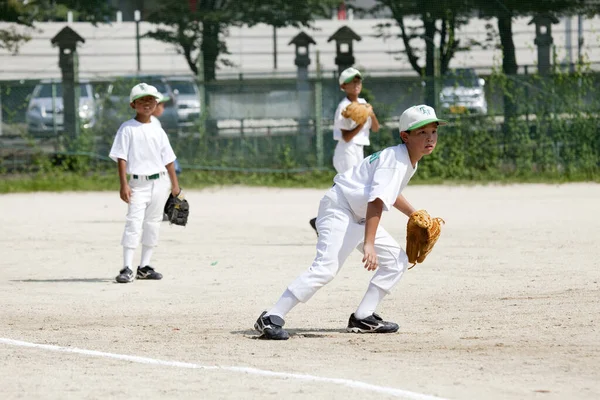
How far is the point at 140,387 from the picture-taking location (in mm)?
6199

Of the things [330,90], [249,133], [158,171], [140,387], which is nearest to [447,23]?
[330,90]

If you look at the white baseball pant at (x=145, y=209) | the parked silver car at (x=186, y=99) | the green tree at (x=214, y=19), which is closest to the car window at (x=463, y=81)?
the green tree at (x=214, y=19)

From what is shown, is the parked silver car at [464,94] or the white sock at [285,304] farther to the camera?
the parked silver car at [464,94]

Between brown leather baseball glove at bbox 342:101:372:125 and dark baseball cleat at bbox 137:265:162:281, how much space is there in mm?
3400

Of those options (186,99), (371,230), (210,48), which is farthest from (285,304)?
(210,48)

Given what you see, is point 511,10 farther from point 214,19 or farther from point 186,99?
point 186,99

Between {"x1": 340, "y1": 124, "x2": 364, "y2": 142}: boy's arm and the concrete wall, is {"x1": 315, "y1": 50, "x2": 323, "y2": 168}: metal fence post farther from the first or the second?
{"x1": 340, "y1": 124, "x2": 364, "y2": 142}: boy's arm

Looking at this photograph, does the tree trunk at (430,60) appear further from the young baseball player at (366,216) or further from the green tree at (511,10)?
the young baseball player at (366,216)

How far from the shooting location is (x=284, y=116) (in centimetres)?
2258

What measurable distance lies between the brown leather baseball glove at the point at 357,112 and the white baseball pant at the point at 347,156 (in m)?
0.30

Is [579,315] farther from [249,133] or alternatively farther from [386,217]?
[249,133]

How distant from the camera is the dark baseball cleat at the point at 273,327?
Result: 7.60 m

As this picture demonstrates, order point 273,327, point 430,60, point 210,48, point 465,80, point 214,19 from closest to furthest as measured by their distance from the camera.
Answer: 1. point 273,327
2. point 465,80
3. point 430,60
4. point 210,48
5. point 214,19

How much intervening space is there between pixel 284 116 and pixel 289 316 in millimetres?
13998
